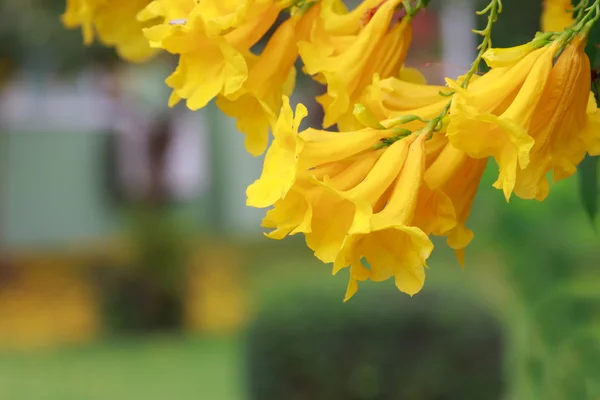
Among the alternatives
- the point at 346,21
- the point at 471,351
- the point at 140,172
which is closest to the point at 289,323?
the point at 471,351

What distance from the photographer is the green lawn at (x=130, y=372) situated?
6.49 meters

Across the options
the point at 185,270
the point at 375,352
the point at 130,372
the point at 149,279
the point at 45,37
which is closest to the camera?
the point at 375,352

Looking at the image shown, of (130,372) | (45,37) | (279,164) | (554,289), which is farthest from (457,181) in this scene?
(45,37)

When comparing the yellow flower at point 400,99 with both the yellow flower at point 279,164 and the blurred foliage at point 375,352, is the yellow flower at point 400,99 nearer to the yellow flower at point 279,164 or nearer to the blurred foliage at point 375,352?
the yellow flower at point 279,164

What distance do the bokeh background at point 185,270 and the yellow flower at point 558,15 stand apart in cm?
92

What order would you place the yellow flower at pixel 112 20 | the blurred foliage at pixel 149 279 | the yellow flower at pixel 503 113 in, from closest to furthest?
the yellow flower at pixel 503 113, the yellow flower at pixel 112 20, the blurred foliage at pixel 149 279

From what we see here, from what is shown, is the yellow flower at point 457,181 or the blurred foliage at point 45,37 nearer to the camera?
the yellow flower at point 457,181

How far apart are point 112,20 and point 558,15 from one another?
0.39 meters

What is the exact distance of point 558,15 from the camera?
2.69 ft

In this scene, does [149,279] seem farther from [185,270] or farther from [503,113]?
[503,113]

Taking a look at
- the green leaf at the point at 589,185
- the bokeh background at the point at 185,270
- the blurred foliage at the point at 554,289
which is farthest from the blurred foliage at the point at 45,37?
the green leaf at the point at 589,185

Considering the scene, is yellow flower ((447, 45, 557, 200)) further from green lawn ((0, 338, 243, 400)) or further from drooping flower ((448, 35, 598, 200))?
green lawn ((0, 338, 243, 400))

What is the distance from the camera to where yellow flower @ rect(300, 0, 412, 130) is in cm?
75

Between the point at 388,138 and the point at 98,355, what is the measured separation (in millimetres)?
7373
